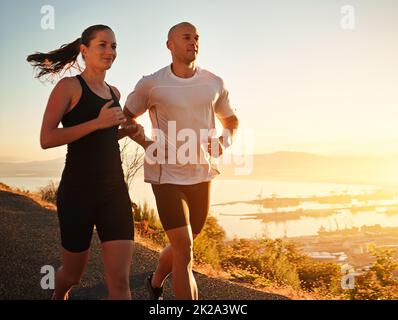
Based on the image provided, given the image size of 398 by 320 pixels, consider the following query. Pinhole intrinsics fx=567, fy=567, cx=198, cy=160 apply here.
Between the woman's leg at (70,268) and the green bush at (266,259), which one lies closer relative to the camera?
the woman's leg at (70,268)

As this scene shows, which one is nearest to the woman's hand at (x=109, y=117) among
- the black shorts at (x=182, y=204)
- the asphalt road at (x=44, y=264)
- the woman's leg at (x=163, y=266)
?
the black shorts at (x=182, y=204)

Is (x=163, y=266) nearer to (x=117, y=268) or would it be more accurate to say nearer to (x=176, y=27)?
(x=117, y=268)

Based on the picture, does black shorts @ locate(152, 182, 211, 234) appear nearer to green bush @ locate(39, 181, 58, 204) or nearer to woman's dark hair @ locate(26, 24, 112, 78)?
woman's dark hair @ locate(26, 24, 112, 78)

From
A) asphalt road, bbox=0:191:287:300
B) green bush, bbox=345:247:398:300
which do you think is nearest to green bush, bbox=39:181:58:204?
asphalt road, bbox=0:191:287:300

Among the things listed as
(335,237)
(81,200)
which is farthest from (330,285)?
(335,237)

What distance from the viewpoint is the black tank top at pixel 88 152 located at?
3047 millimetres

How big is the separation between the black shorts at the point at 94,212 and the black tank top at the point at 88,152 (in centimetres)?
5

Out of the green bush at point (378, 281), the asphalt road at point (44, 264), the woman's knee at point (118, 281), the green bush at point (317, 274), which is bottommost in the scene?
the green bush at point (317, 274)

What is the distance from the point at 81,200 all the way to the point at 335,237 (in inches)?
476

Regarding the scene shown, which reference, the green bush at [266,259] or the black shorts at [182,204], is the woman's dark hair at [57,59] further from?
the green bush at [266,259]

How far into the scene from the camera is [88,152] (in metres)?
3.05

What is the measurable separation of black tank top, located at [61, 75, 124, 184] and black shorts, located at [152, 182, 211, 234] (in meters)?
0.55

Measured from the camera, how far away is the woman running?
2967mm

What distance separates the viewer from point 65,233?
3127 mm
